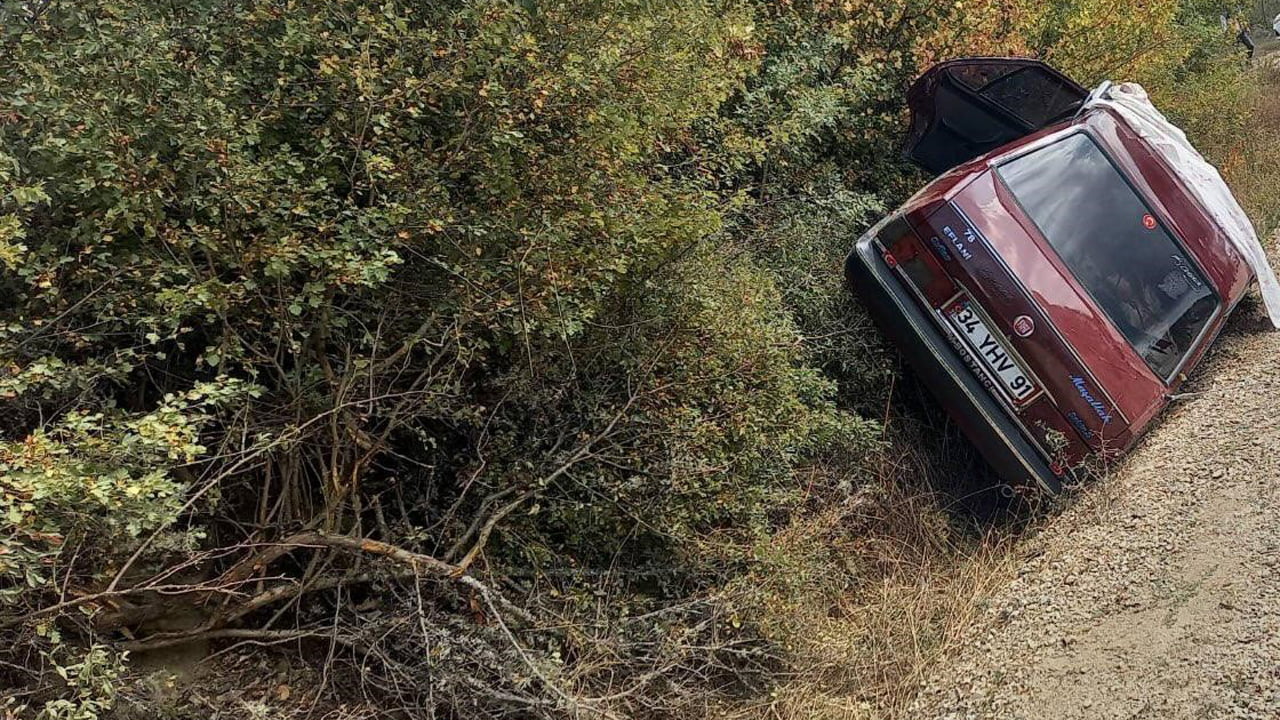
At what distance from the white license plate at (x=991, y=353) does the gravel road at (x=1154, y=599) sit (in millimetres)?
633

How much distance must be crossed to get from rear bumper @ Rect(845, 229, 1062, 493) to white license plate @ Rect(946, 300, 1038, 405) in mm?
109

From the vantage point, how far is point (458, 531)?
129 inches

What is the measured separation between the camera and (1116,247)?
463 centimetres

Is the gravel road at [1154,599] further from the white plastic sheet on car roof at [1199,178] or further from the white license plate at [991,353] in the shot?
the white plastic sheet on car roof at [1199,178]

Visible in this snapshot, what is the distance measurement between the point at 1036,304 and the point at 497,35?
3.16 meters

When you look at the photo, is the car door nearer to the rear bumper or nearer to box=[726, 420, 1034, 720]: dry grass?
the rear bumper

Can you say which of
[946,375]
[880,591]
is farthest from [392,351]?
[946,375]

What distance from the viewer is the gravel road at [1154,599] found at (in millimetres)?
2775

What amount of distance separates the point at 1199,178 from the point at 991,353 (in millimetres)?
2338

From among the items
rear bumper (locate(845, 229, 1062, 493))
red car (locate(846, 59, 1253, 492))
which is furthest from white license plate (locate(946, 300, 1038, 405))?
rear bumper (locate(845, 229, 1062, 493))

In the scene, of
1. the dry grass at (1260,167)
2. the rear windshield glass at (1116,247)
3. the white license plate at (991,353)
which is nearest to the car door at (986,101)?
the rear windshield glass at (1116,247)

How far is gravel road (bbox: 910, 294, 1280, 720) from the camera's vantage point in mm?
2775

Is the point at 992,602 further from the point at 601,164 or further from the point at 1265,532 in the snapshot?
the point at 601,164

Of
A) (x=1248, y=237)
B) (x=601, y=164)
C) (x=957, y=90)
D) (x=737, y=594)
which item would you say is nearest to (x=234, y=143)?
(x=601, y=164)
